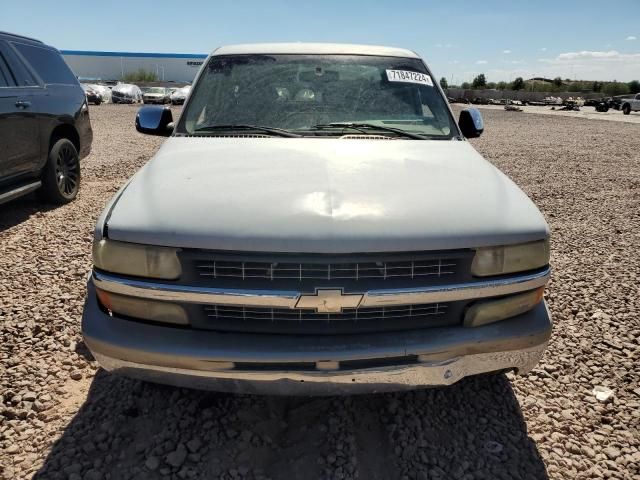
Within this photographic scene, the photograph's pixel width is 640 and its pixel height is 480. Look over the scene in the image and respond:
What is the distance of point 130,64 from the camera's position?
69.6m

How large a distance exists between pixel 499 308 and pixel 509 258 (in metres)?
0.21

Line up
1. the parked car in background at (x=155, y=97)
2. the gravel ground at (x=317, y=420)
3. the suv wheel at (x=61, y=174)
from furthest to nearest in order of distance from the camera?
the parked car in background at (x=155, y=97), the suv wheel at (x=61, y=174), the gravel ground at (x=317, y=420)

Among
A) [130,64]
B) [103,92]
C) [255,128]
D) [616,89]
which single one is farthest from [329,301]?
[616,89]

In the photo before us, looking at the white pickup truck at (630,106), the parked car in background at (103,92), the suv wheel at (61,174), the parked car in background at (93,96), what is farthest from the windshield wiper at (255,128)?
the white pickup truck at (630,106)

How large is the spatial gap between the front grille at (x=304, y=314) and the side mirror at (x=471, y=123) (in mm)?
2085

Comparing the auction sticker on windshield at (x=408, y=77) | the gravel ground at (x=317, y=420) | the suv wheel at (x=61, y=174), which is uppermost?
the auction sticker on windshield at (x=408, y=77)

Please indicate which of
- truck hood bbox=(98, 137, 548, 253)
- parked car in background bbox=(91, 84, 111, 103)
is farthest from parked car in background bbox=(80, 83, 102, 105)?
truck hood bbox=(98, 137, 548, 253)

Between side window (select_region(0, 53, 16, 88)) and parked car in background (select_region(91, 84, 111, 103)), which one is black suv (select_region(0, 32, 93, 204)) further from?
parked car in background (select_region(91, 84, 111, 103))

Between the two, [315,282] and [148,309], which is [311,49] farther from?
[148,309]

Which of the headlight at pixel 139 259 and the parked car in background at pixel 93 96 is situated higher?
the headlight at pixel 139 259

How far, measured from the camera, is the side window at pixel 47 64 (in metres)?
5.75

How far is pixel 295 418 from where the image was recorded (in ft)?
8.07

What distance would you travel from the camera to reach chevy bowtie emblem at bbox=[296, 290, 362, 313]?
190 centimetres

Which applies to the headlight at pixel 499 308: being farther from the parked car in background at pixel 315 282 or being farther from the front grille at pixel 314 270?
the front grille at pixel 314 270
